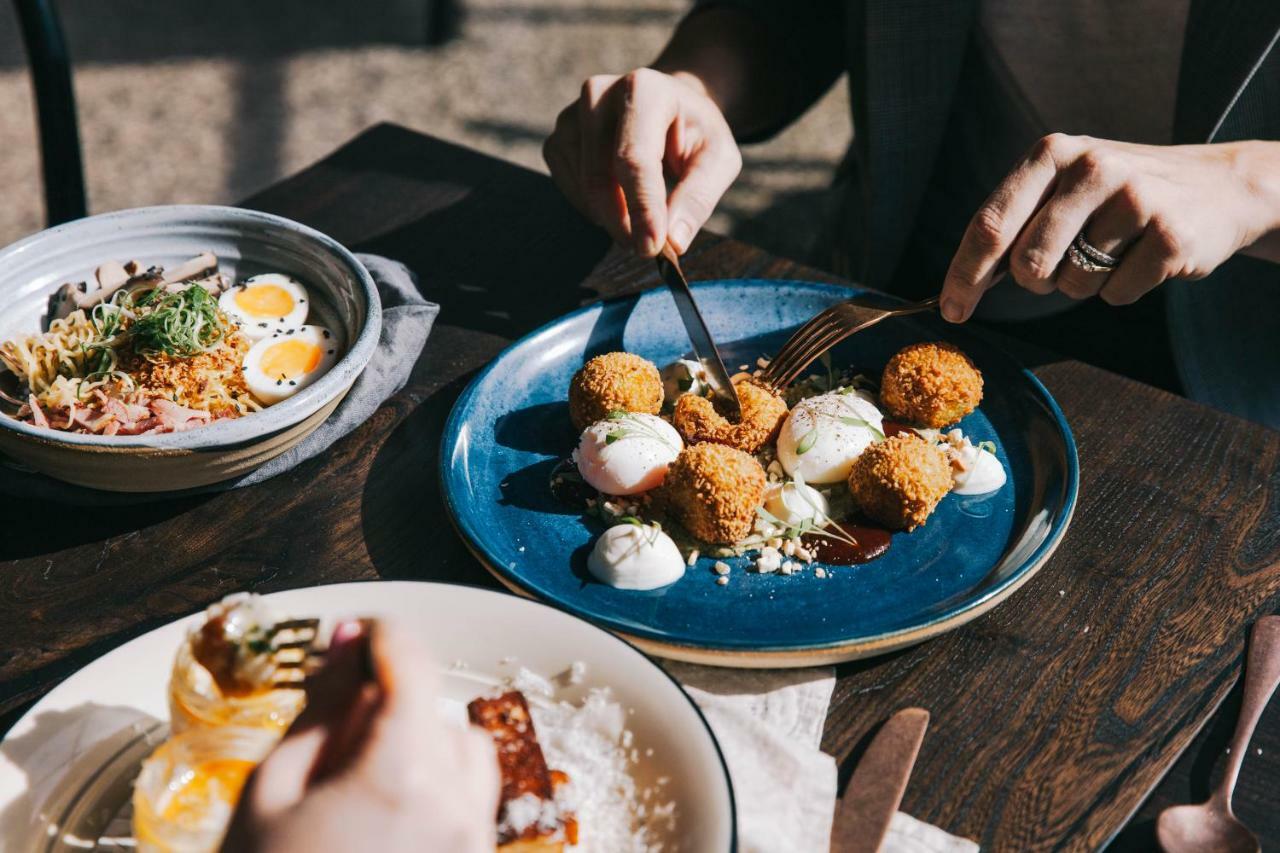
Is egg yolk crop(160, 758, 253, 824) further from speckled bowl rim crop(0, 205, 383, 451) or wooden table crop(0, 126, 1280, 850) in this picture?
speckled bowl rim crop(0, 205, 383, 451)

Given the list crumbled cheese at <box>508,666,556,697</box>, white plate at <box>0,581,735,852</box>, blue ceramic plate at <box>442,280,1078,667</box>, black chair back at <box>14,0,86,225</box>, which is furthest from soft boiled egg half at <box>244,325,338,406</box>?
black chair back at <box>14,0,86,225</box>

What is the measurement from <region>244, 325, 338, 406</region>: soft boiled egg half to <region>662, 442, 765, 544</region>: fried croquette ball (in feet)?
1.74

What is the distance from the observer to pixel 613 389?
53.4 inches

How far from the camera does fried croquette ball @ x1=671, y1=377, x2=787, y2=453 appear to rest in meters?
1.37

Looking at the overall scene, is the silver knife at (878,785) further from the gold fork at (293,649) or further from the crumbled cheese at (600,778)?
the gold fork at (293,649)

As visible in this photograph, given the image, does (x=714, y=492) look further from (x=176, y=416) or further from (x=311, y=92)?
(x=311, y=92)

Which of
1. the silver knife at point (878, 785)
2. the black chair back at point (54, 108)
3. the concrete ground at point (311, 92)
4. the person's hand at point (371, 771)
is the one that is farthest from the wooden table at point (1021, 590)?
the concrete ground at point (311, 92)

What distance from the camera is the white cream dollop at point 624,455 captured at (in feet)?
4.18

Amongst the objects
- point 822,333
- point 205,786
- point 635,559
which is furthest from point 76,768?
point 822,333

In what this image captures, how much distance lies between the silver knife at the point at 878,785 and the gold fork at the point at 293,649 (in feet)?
1.63

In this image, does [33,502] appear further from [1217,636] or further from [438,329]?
[1217,636]

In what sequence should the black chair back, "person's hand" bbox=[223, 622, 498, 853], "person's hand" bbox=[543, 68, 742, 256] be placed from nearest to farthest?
"person's hand" bbox=[223, 622, 498, 853]
"person's hand" bbox=[543, 68, 742, 256]
the black chair back

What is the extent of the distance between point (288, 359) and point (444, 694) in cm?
63

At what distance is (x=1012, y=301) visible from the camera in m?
2.04
